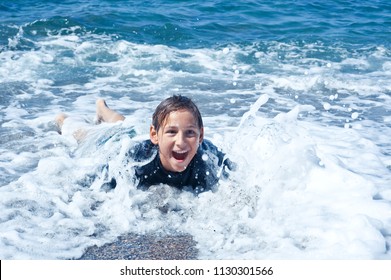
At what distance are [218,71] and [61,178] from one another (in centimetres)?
497

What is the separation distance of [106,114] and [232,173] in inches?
85.2

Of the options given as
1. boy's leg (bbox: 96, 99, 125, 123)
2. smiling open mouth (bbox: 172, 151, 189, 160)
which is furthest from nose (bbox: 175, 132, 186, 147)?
boy's leg (bbox: 96, 99, 125, 123)

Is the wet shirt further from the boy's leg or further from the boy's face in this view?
the boy's leg

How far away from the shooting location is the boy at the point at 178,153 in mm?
4215

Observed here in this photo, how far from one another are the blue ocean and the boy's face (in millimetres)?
327

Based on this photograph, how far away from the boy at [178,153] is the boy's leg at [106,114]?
157 cm

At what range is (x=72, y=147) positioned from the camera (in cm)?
571

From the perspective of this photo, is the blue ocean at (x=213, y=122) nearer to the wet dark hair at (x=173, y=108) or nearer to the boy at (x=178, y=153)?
the boy at (x=178, y=153)

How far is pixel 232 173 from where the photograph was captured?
4.68 m

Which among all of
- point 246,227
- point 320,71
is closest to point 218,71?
point 320,71

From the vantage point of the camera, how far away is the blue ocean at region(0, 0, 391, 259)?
383cm

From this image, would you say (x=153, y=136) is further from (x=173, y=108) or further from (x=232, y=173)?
(x=232, y=173)

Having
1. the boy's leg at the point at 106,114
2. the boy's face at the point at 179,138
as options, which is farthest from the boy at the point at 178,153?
the boy's leg at the point at 106,114

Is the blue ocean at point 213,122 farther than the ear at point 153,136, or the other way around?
the ear at point 153,136
